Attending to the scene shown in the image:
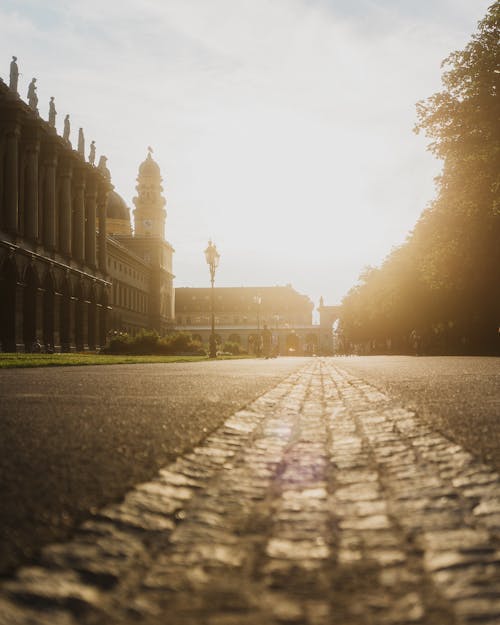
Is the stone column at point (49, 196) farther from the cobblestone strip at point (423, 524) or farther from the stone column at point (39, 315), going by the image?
the cobblestone strip at point (423, 524)

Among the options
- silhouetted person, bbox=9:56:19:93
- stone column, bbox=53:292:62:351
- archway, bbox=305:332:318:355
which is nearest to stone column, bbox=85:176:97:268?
stone column, bbox=53:292:62:351

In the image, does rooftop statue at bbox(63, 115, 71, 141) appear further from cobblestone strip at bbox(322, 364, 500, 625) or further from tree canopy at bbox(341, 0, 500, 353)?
cobblestone strip at bbox(322, 364, 500, 625)

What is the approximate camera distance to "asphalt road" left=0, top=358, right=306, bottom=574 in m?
2.35

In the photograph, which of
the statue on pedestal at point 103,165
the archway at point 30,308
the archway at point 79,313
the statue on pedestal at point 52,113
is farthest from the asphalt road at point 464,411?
the statue on pedestal at point 103,165

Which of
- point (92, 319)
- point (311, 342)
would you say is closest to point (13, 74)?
point (92, 319)

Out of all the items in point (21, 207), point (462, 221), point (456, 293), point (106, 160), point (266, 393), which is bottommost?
point (266, 393)

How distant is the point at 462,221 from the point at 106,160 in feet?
160

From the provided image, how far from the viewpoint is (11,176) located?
49.9 m

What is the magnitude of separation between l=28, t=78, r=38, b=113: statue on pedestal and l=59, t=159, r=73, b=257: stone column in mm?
8436

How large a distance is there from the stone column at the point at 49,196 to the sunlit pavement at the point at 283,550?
5612cm

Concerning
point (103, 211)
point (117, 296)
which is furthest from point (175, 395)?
point (117, 296)

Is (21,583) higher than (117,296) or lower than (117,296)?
lower

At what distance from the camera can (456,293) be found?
45.1m

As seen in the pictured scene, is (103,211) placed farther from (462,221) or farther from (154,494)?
(154,494)
